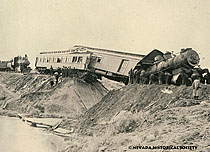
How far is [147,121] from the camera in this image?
9.33 metres

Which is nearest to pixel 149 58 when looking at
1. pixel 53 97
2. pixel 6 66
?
pixel 53 97

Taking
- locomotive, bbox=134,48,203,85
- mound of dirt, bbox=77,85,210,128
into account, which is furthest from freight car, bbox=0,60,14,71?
locomotive, bbox=134,48,203,85

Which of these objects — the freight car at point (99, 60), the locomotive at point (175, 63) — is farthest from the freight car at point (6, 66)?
the locomotive at point (175, 63)

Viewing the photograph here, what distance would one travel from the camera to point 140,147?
346 inches

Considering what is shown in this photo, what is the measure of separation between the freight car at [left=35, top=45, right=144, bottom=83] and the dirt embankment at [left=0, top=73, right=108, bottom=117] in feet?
2.22

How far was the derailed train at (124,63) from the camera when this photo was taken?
1069 centimetres

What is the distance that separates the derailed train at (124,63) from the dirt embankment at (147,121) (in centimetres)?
89

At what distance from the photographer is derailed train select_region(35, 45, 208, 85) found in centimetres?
1069

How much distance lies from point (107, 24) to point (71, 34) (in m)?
1.52

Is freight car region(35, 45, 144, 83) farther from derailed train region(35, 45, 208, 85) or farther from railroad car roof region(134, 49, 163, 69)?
railroad car roof region(134, 49, 163, 69)

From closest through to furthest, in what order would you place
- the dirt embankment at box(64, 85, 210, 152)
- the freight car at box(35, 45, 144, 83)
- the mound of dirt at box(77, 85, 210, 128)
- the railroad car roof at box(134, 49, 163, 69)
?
1. the dirt embankment at box(64, 85, 210, 152)
2. the mound of dirt at box(77, 85, 210, 128)
3. the railroad car roof at box(134, 49, 163, 69)
4. the freight car at box(35, 45, 144, 83)

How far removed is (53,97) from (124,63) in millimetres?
2827

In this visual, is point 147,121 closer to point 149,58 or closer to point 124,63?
point 149,58

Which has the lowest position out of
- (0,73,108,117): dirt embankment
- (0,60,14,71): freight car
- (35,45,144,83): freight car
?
(0,73,108,117): dirt embankment
